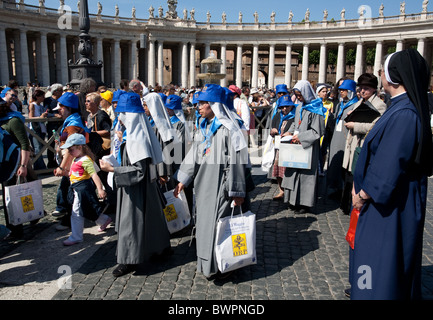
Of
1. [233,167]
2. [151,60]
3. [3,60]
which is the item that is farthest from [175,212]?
[151,60]

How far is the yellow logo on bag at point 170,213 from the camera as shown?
5570 millimetres

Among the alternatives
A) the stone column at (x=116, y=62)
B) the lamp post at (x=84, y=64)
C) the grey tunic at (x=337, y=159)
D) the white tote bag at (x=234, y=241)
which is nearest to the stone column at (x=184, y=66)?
the stone column at (x=116, y=62)

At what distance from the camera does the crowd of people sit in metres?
3.03

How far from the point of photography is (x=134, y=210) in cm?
455

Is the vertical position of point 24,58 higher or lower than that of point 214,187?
higher

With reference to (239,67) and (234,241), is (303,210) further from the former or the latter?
Result: (239,67)

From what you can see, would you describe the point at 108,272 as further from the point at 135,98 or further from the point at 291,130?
the point at 291,130

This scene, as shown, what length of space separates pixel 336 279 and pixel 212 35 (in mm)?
54123

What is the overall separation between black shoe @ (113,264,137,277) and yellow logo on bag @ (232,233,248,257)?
1409 mm

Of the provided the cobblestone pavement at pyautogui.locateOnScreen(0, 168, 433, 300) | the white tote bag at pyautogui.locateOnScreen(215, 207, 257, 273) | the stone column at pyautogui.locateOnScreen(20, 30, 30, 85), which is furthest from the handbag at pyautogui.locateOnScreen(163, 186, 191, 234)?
the stone column at pyautogui.locateOnScreen(20, 30, 30, 85)

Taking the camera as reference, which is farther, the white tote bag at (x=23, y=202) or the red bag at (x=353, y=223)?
the white tote bag at (x=23, y=202)

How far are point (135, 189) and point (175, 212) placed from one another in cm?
122

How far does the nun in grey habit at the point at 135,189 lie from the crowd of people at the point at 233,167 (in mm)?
12

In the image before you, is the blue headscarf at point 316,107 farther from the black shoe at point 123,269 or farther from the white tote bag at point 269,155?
the black shoe at point 123,269
